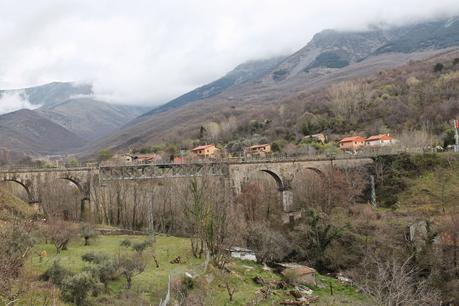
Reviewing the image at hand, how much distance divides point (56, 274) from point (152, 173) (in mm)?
36758

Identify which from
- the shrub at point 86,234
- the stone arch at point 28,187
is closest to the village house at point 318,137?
the stone arch at point 28,187

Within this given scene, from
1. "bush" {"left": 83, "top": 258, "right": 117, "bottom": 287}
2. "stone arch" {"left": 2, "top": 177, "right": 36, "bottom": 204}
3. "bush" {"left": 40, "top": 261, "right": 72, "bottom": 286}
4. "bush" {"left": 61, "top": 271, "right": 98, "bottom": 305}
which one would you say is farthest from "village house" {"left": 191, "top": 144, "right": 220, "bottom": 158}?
"bush" {"left": 61, "top": 271, "right": 98, "bottom": 305}

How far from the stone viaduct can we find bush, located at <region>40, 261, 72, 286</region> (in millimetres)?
30748

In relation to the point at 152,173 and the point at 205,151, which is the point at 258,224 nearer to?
the point at 152,173

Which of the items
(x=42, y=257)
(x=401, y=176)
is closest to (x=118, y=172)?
(x=42, y=257)

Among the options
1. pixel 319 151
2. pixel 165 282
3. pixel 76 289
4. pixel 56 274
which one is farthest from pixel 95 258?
pixel 319 151

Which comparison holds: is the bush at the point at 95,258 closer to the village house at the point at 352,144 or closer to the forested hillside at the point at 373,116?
the forested hillside at the point at 373,116

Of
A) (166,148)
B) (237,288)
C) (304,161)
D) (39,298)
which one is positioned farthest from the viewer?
(166,148)

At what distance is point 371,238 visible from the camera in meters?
41.9

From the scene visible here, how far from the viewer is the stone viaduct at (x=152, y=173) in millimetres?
58259

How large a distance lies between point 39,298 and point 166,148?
10966 centimetres

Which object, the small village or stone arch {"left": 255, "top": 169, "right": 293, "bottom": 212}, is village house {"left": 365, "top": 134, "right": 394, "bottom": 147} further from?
stone arch {"left": 255, "top": 169, "right": 293, "bottom": 212}

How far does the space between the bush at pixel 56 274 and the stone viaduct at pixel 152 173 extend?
101 ft

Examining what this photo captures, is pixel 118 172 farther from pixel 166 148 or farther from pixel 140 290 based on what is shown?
pixel 166 148
